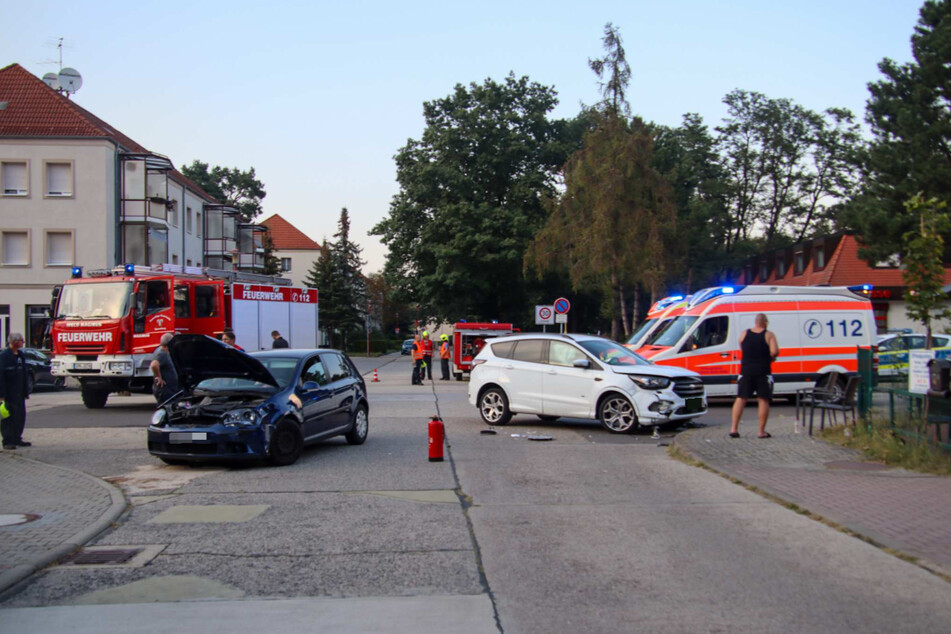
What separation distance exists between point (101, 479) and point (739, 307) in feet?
47.6

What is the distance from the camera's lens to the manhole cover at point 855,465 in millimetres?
10469

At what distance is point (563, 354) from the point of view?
51.4 ft

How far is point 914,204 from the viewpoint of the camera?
43.7 feet

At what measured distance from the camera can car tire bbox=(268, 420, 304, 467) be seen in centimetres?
1119

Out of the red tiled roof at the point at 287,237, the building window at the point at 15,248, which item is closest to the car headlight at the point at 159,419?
the building window at the point at 15,248

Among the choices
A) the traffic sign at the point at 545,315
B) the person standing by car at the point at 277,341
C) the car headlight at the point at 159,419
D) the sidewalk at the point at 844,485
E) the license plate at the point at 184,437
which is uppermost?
the traffic sign at the point at 545,315

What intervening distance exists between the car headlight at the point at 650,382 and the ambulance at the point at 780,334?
5368 millimetres

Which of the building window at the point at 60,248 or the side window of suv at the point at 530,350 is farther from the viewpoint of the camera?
the building window at the point at 60,248

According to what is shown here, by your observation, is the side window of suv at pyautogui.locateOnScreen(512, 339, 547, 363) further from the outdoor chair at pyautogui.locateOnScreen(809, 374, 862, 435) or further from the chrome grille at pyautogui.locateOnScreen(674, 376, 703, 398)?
the outdoor chair at pyautogui.locateOnScreen(809, 374, 862, 435)

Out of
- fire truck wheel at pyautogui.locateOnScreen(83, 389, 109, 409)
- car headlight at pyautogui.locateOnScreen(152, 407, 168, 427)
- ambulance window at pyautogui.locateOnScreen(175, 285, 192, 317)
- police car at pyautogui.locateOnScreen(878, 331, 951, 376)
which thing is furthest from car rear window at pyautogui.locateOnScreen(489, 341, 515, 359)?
fire truck wheel at pyautogui.locateOnScreen(83, 389, 109, 409)

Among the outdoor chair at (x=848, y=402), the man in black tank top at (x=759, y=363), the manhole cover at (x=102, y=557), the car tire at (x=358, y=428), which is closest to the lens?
the manhole cover at (x=102, y=557)

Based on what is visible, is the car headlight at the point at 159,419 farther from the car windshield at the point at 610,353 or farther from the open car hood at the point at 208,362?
the car windshield at the point at 610,353

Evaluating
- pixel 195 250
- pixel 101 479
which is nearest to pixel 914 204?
pixel 101 479

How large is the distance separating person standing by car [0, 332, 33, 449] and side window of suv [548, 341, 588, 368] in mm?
8452
